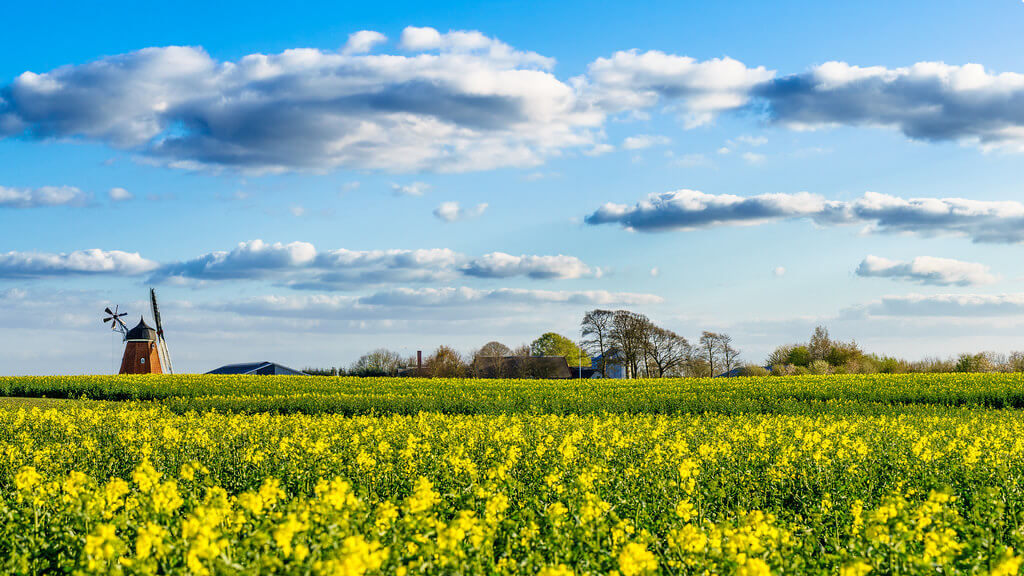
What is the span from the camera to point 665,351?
58094 millimetres

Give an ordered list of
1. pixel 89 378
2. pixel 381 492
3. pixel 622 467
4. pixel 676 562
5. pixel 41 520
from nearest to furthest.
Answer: pixel 676 562
pixel 41 520
pixel 381 492
pixel 622 467
pixel 89 378

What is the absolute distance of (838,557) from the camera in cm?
552

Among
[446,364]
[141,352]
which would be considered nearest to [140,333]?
[141,352]

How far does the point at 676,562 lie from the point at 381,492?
12.4ft

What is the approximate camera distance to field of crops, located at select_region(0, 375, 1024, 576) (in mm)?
4926

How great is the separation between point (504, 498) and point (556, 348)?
70.3 m

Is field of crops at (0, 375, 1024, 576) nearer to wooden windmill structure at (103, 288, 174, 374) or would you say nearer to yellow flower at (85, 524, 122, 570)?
yellow flower at (85, 524, 122, 570)

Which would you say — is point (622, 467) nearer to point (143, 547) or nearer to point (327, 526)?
point (327, 526)

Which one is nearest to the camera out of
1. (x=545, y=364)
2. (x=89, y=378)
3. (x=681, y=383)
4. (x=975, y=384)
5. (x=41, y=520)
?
(x=41, y=520)

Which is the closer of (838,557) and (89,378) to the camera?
(838,557)

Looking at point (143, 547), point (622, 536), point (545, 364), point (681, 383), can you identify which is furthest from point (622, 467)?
point (545, 364)

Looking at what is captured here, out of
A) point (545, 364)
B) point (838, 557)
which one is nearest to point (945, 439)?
point (838, 557)

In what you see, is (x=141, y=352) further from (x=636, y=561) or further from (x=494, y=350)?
(x=636, y=561)

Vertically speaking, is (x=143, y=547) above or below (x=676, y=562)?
above
